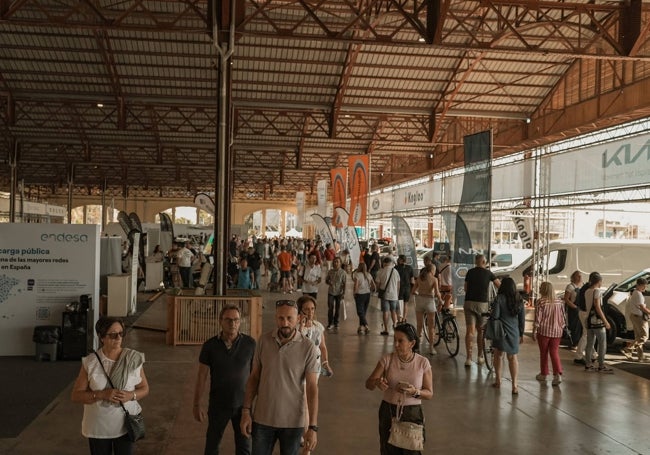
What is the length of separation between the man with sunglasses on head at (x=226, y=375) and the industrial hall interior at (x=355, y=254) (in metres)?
0.02

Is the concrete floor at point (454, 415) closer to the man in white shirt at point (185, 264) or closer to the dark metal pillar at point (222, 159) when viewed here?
the dark metal pillar at point (222, 159)

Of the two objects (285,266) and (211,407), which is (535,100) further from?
(211,407)

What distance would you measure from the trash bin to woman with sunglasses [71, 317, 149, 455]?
6487 mm

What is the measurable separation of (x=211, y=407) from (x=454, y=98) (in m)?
21.2

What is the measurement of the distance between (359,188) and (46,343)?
11790 millimetres

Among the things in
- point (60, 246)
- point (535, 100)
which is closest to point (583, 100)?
point (535, 100)

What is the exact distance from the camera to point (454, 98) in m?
24.3

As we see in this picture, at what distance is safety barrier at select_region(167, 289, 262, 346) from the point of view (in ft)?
37.9

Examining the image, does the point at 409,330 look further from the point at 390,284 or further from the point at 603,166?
the point at 603,166

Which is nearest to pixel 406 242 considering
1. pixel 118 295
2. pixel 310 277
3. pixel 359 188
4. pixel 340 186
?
pixel 310 277

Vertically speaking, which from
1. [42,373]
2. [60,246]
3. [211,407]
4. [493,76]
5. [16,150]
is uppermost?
[493,76]

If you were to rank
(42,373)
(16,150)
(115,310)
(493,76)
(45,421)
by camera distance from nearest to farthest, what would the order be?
(45,421), (42,373), (115,310), (493,76), (16,150)

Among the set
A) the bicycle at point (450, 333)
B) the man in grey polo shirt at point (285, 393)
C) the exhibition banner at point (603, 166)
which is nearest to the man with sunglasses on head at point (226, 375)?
the man in grey polo shirt at point (285, 393)

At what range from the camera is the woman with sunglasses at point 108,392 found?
3980 millimetres
